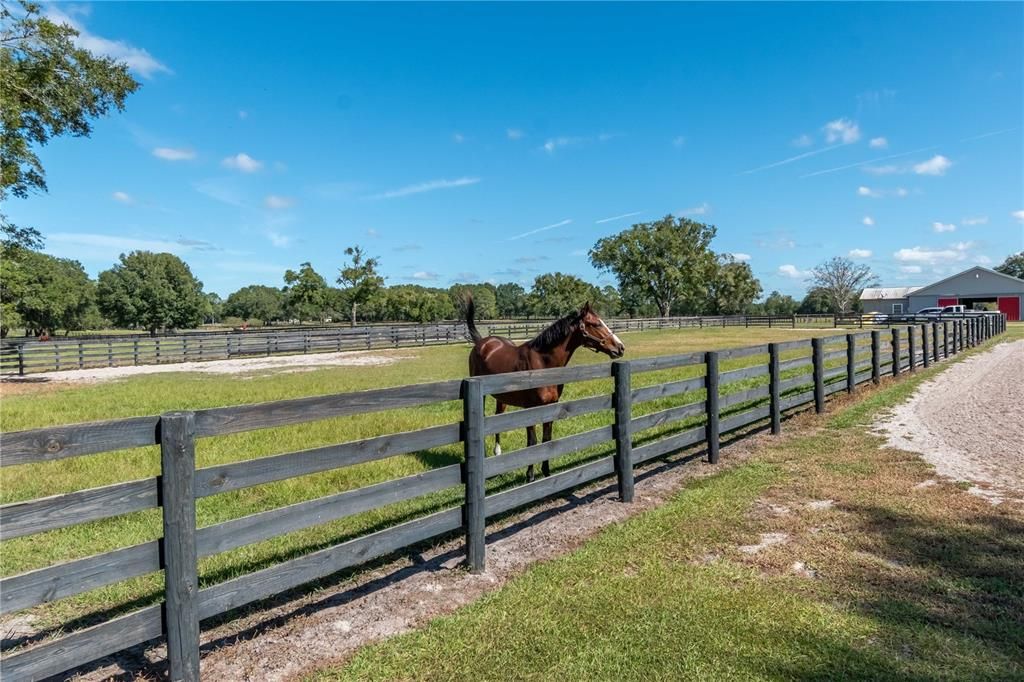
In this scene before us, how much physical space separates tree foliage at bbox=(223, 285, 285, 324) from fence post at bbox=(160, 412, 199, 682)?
440ft

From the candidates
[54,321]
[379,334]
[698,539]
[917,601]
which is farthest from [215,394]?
[54,321]

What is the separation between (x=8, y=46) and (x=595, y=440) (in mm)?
21554

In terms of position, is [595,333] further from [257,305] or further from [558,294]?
[257,305]

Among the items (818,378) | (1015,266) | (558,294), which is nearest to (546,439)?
(818,378)

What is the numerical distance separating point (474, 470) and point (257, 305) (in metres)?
142

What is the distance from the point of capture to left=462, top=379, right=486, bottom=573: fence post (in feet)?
13.0

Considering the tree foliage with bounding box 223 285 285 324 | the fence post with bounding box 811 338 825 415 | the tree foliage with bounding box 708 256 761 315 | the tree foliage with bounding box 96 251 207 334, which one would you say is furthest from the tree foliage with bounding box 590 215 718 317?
the tree foliage with bounding box 223 285 285 324

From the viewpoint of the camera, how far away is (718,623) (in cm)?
320

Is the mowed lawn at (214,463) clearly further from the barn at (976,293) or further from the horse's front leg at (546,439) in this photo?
the barn at (976,293)

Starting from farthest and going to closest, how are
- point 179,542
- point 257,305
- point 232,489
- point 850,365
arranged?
point 257,305
point 850,365
point 232,489
point 179,542

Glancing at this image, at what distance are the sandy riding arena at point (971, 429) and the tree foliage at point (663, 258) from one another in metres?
59.8

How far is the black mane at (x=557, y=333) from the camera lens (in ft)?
22.4

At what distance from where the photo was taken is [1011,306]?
6481 centimetres

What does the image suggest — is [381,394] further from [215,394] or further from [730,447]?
[215,394]
